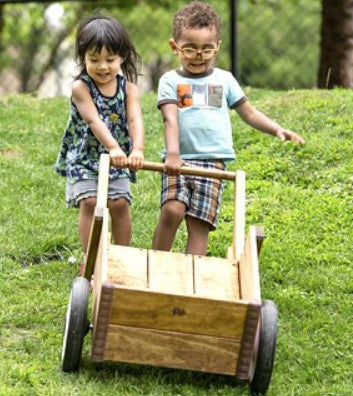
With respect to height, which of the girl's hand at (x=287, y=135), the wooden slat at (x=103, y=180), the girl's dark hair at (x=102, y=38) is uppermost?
the girl's dark hair at (x=102, y=38)

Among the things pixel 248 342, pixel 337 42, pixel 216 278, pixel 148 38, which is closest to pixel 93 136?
pixel 216 278

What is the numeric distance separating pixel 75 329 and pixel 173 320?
44 centimetres

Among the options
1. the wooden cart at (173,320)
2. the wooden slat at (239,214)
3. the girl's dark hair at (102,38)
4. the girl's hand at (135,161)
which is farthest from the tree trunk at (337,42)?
the wooden cart at (173,320)

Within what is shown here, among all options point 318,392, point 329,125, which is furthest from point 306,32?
point 318,392

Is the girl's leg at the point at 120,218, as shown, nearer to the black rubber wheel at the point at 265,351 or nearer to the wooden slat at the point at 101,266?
the wooden slat at the point at 101,266

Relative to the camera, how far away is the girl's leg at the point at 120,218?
596 centimetres

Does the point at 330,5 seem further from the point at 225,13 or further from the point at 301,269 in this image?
the point at 225,13

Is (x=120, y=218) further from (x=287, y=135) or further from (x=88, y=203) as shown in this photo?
(x=287, y=135)

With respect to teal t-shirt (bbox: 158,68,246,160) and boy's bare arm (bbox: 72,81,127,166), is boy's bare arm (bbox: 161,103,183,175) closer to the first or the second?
teal t-shirt (bbox: 158,68,246,160)

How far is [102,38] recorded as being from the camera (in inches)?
221

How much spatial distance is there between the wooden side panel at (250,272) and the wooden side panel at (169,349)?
9.4 inches

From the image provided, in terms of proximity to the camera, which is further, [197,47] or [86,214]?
[86,214]

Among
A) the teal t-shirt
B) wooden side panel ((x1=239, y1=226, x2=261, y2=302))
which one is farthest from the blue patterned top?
wooden side panel ((x1=239, y1=226, x2=261, y2=302))

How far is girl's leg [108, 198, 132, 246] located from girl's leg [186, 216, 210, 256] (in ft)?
1.07
